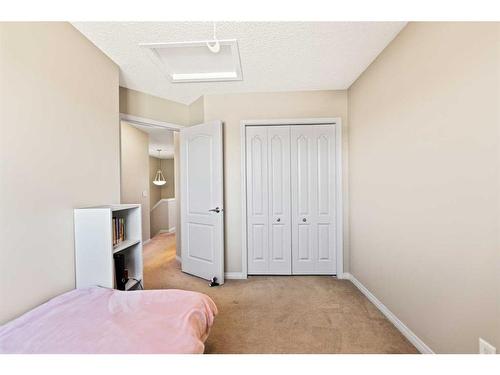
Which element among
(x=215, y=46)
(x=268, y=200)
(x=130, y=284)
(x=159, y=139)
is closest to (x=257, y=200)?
(x=268, y=200)

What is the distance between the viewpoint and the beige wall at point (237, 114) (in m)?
2.61

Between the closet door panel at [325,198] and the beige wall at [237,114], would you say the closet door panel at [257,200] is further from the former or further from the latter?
the closet door panel at [325,198]

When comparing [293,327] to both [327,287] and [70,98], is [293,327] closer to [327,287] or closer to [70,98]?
[327,287]

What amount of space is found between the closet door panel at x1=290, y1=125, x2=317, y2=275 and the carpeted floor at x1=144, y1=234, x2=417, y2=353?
245 millimetres

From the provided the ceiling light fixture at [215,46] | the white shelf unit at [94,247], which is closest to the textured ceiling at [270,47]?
the ceiling light fixture at [215,46]

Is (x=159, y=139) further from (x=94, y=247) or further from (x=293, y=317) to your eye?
(x=293, y=317)

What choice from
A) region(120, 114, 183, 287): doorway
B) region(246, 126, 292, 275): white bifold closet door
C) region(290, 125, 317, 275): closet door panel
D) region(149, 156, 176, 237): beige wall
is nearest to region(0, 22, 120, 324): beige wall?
region(120, 114, 183, 287): doorway

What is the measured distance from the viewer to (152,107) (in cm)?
263

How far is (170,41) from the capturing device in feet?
5.48

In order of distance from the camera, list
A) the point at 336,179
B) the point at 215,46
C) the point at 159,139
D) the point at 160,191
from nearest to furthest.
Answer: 1. the point at 215,46
2. the point at 336,179
3. the point at 159,139
4. the point at 160,191

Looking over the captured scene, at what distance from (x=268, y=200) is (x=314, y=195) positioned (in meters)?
0.60

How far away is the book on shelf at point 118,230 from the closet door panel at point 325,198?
214cm

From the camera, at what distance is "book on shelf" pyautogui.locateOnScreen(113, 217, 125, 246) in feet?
5.44

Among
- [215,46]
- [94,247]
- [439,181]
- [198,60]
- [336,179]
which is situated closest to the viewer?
[439,181]
